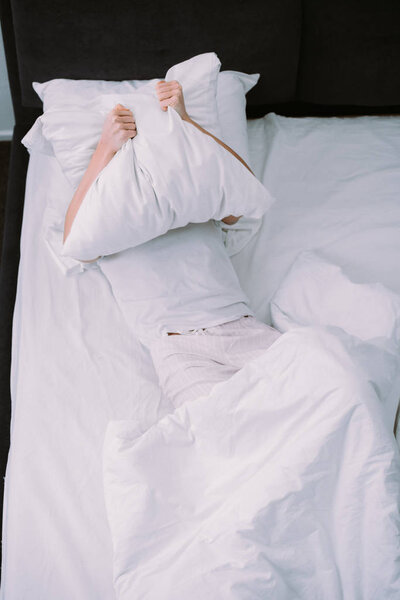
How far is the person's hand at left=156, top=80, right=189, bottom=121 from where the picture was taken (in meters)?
1.29

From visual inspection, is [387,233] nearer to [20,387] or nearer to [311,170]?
[311,170]

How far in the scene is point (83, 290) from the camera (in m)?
1.41

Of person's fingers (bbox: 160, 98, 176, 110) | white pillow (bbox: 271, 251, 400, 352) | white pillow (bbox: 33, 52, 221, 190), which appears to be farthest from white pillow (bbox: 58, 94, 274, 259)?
white pillow (bbox: 271, 251, 400, 352)

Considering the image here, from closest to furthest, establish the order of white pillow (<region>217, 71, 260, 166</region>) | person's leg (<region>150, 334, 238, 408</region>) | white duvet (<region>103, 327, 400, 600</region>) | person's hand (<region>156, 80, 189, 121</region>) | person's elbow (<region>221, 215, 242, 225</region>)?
1. white duvet (<region>103, 327, 400, 600</region>)
2. person's leg (<region>150, 334, 238, 408</region>)
3. person's hand (<region>156, 80, 189, 121</region>)
4. person's elbow (<region>221, 215, 242, 225</region>)
5. white pillow (<region>217, 71, 260, 166</region>)

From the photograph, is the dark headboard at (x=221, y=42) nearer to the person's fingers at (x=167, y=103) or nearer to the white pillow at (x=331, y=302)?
the person's fingers at (x=167, y=103)

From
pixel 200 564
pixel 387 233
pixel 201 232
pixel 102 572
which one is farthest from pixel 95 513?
pixel 387 233

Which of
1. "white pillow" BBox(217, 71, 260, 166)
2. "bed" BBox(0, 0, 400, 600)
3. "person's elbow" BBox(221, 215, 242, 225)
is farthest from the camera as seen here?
"white pillow" BBox(217, 71, 260, 166)

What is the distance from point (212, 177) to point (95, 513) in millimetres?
695

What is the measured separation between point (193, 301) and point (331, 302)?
0.99 ft

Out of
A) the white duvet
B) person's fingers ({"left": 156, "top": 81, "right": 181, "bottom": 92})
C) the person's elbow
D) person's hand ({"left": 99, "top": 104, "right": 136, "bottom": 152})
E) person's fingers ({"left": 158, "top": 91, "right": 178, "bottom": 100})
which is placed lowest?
the white duvet

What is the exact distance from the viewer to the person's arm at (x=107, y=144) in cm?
127

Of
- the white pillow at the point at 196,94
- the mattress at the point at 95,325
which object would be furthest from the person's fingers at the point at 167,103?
the mattress at the point at 95,325

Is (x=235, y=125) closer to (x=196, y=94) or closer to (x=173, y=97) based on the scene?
(x=196, y=94)

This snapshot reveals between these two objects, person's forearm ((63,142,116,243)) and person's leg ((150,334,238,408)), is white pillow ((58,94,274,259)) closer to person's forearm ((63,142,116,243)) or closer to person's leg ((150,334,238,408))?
person's forearm ((63,142,116,243))
